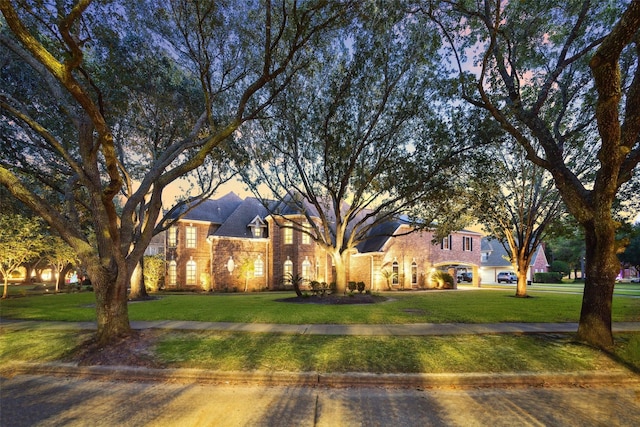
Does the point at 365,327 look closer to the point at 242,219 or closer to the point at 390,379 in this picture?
the point at 390,379

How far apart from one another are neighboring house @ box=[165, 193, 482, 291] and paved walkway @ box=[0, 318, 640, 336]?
17.5 m

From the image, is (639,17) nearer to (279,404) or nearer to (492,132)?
(279,404)

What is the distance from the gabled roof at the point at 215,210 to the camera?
30047 mm

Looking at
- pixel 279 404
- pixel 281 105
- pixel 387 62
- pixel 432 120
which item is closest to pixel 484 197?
pixel 432 120

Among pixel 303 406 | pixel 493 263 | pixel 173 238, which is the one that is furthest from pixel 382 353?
pixel 493 263

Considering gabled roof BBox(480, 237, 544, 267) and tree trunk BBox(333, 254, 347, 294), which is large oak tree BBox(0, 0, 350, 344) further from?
gabled roof BBox(480, 237, 544, 267)

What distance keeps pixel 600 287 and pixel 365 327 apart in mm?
5910

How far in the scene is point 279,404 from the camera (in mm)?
5016

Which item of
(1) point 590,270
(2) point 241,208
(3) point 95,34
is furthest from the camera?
(2) point 241,208

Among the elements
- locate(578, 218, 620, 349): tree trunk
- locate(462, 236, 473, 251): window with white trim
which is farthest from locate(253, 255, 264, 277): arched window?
locate(578, 218, 620, 349): tree trunk

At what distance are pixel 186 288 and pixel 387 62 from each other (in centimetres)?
2478

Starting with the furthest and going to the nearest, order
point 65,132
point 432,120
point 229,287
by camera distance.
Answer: point 229,287
point 432,120
point 65,132

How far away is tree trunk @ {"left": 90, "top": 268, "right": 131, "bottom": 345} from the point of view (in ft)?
24.9

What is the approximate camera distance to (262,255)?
99.5 feet
